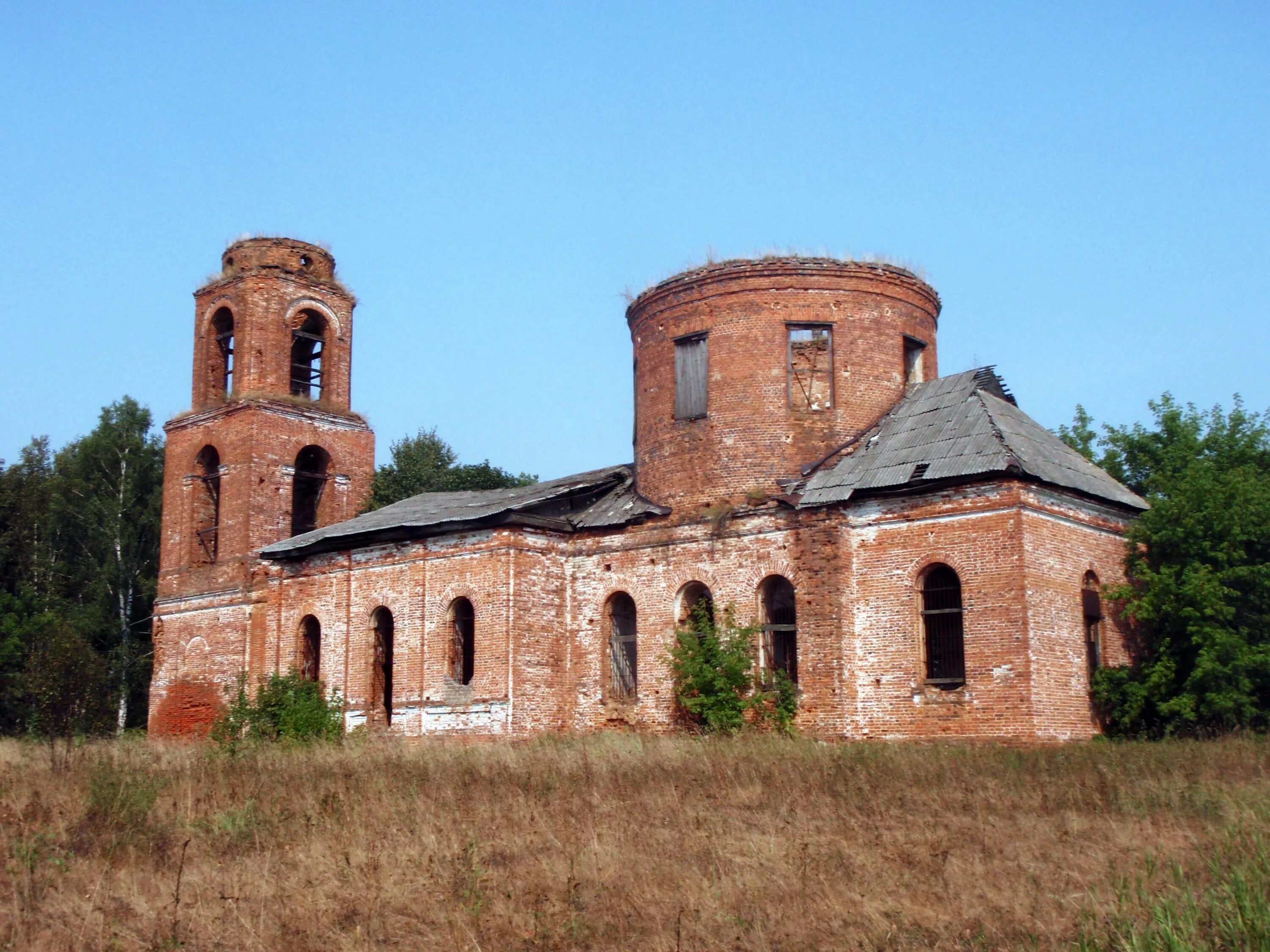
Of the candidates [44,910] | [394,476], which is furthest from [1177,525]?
[394,476]

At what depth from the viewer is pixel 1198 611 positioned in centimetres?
1619

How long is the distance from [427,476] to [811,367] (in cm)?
2240

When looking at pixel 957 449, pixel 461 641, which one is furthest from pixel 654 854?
pixel 461 641

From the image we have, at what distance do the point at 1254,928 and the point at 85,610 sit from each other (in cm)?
3399

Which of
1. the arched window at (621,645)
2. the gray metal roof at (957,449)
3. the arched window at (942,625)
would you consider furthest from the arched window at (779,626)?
the arched window at (621,645)

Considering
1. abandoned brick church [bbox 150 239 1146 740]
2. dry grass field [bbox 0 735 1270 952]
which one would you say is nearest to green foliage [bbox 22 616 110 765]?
abandoned brick church [bbox 150 239 1146 740]

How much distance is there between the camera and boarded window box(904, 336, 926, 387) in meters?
20.3

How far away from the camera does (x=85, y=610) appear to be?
114 ft

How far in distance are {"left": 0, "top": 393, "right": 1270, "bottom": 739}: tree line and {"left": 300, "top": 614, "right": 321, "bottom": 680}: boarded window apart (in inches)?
143

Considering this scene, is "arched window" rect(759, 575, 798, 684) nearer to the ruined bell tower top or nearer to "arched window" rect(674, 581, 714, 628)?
"arched window" rect(674, 581, 714, 628)

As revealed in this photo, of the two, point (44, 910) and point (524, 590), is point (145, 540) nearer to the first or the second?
point (524, 590)

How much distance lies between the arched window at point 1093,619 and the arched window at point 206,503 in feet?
57.5

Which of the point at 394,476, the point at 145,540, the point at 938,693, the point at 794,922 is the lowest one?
the point at 794,922

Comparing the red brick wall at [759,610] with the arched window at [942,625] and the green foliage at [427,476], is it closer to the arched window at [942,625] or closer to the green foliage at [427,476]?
the arched window at [942,625]
